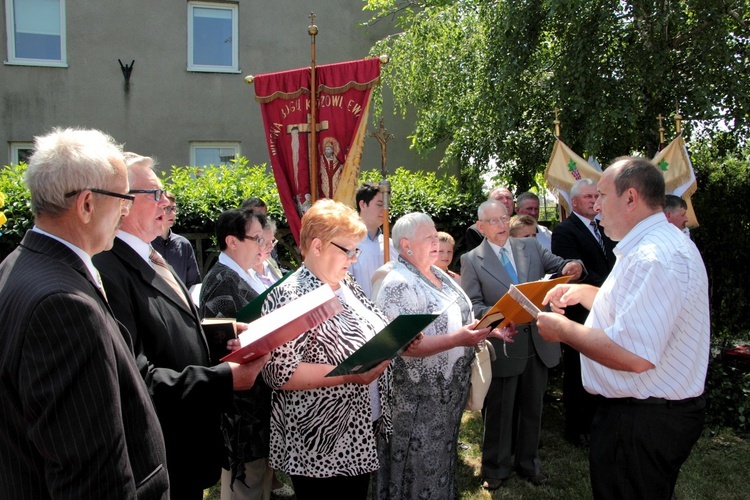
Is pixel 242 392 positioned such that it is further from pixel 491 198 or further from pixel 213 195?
pixel 213 195

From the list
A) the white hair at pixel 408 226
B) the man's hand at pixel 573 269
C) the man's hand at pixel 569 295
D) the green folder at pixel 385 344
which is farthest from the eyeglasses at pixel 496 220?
the green folder at pixel 385 344

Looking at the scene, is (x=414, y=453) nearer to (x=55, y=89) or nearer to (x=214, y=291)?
(x=214, y=291)

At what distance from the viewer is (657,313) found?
2.45m

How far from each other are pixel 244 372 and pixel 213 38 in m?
12.6

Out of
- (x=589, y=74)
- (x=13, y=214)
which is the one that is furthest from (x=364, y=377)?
(x=589, y=74)

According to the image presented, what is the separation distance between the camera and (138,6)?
12.8 m

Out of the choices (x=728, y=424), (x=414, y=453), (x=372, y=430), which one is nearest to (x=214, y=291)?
(x=372, y=430)

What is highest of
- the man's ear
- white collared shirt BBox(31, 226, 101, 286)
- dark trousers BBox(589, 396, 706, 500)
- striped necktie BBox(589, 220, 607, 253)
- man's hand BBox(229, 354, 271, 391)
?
the man's ear

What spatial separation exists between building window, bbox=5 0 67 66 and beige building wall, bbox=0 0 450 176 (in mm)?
159

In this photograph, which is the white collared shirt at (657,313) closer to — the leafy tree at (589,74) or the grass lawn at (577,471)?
the grass lawn at (577,471)

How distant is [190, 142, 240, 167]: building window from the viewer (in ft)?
44.5

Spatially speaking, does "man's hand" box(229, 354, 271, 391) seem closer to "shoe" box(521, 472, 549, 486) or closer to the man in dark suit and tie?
"shoe" box(521, 472, 549, 486)

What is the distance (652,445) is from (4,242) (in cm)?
621

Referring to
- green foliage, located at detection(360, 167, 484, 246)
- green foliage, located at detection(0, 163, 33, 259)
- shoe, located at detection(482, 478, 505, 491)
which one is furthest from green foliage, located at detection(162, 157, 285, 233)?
shoe, located at detection(482, 478, 505, 491)
